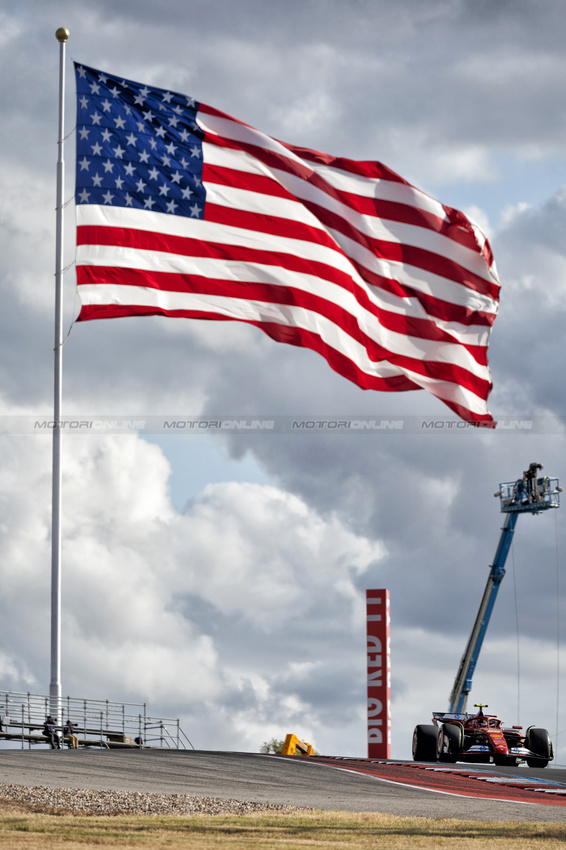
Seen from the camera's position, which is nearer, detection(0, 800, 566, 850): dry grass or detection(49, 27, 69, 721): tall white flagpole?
detection(0, 800, 566, 850): dry grass

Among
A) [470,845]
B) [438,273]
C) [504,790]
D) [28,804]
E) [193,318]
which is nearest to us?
[470,845]

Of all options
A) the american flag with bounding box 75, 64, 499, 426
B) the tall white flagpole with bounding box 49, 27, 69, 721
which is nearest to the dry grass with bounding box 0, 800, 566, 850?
the american flag with bounding box 75, 64, 499, 426

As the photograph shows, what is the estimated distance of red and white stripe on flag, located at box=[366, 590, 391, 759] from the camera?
40.1 m

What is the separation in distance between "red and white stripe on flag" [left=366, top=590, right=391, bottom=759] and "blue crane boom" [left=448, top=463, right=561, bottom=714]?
14.6 m

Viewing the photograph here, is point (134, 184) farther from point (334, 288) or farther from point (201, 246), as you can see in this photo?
point (334, 288)

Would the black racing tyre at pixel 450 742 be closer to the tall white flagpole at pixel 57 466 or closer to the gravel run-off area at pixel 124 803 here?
the tall white flagpole at pixel 57 466

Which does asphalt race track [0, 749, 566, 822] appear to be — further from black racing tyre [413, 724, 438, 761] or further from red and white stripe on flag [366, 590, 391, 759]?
red and white stripe on flag [366, 590, 391, 759]

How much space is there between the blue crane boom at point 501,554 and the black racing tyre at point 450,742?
20.2 meters

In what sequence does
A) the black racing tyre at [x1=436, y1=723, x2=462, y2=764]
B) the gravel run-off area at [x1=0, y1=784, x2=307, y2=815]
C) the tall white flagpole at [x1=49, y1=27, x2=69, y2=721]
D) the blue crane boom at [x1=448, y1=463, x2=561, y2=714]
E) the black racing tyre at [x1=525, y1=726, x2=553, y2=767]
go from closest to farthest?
the gravel run-off area at [x1=0, y1=784, x2=307, y2=815] < the tall white flagpole at [x1=49, y1=27, x2=69, y2=721] < the black racing tyre at [x1=436, y1=723, x2=462, y2=764] < the black racing tyre at [x1=525, y1=726, x2=553, y2=767] < the blue crane boom at [x1=448, y1=463, x2=561, y2=714]

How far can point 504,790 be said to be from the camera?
23703mm

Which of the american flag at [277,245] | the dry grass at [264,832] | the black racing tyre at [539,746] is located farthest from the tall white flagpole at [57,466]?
the black racing tyre at [539,746]

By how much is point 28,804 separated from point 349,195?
10.8 metres

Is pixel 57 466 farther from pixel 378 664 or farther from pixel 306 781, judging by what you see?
pixel 378 664

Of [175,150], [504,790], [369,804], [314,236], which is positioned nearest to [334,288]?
[314,236]
